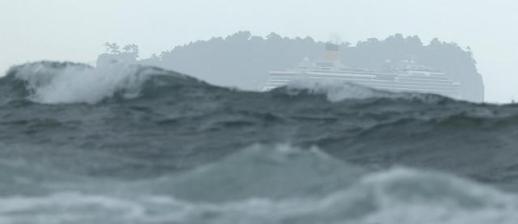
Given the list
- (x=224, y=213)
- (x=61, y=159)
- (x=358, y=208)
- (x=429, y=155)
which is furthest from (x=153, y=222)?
(x=429, y=155)

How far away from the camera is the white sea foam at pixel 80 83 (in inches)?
696

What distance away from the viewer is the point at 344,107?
16406 millimetres

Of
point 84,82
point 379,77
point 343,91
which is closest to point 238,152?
point 343,91

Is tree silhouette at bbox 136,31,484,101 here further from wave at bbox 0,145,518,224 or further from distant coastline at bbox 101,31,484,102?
wave at bbox 0,145,518,224

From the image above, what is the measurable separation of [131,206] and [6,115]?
8423 millimetres

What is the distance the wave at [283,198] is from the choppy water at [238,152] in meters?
0.01

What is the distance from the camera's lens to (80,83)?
18.2 m

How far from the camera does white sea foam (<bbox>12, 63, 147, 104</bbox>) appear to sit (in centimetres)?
1767

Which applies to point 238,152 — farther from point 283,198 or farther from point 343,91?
point 343,91

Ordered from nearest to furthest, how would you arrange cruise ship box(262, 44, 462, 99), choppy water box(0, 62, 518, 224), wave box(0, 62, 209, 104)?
choppy water box(0, 62, 518, 224) < wave box(0, 62, 209, 104) < cruise ship box(262, 44, 462, 99)

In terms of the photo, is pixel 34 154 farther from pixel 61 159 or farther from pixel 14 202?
pixel 14 202

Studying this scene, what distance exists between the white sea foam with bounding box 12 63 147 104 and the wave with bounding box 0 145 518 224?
856 centimetres

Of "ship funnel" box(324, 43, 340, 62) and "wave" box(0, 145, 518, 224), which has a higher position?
"wave" box(0, 145, 518, 224)

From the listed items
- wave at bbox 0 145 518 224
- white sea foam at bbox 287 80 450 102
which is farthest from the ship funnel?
wave at bbox 0 145 518 224
